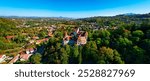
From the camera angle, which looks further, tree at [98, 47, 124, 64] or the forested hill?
the forested hill

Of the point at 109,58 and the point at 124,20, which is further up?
the point at 109,58

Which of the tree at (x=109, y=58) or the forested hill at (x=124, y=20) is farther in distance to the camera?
the forested hill at (x=124, y=20)

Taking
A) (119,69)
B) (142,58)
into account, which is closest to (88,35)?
(142,58)

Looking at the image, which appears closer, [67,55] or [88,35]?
[67,55]

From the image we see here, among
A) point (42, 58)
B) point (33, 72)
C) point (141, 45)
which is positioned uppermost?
point (33, 72)

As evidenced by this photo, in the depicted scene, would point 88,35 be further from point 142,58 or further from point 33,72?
point 33,72

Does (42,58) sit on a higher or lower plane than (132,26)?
lower

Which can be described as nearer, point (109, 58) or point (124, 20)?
point (109, 58)

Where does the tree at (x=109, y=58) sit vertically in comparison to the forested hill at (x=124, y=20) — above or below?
above

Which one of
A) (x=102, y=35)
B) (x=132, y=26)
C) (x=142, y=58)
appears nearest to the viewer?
(x=142, y=58)

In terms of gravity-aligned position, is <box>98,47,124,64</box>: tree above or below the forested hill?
above

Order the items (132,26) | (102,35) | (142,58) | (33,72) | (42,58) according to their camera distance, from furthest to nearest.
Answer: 1. (132,26)
2. (102,35)
3. (42,58)
4. (142,58)
5. (33,72)
